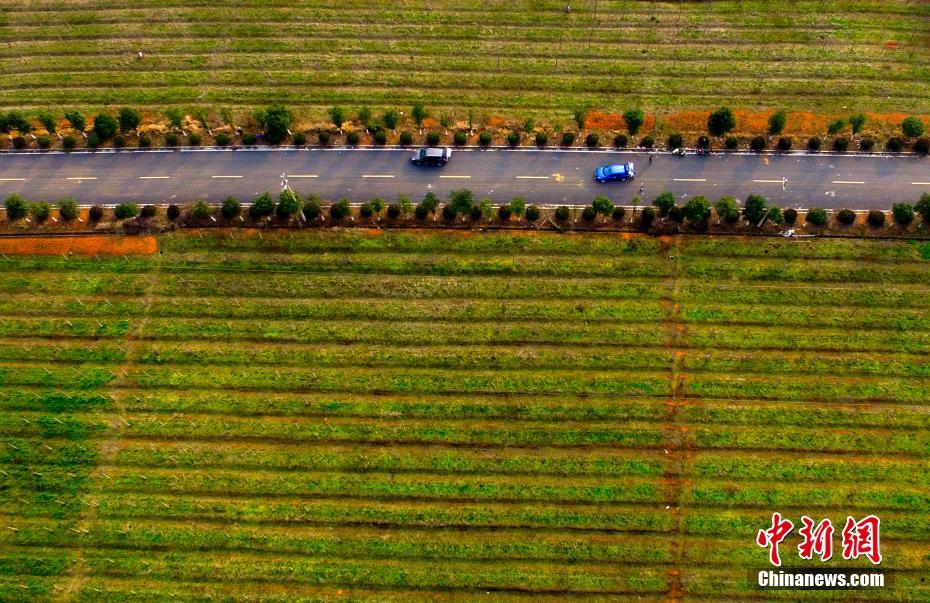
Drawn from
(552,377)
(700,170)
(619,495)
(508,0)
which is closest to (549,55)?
(508,0)

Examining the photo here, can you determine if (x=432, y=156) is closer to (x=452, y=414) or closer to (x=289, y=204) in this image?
(x=289, y=204)

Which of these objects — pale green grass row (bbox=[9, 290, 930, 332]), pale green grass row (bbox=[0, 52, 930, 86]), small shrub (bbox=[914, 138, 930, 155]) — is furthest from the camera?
pale green grass row (bbox=[0, 52, 930, 86])

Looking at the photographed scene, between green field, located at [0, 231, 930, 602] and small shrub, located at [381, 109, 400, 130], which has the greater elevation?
small shrub, located at [381, 109, 400, 130]

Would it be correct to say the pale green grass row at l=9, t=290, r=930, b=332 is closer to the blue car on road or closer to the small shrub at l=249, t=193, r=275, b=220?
the small shrub at l=249, t=193, r=275, b=220

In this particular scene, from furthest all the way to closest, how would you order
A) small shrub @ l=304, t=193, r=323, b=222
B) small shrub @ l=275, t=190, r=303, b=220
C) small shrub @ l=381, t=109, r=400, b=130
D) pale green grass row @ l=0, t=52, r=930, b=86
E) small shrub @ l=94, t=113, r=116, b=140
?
1. pale green grass row @ l=0, t=52, r=930, b=86
2. small shrub @ l=381, t=109, r=400, b=130
3. small shrub @ l=94, t=113, r=116, b=140
4. small shrub @ l=304, t=193, r=323, b=222
5. small shrub @ l=275, t=190, r=303, b=220

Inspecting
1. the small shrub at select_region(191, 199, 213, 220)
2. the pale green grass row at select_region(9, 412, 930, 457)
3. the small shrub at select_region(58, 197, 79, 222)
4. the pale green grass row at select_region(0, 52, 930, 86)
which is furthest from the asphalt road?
the pale green grass row at select_region(9, 412, 930, 457)

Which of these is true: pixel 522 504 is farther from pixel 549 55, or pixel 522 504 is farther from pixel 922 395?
pixel 549 55
